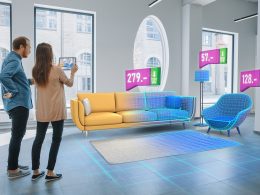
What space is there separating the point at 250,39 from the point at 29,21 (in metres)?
7.25

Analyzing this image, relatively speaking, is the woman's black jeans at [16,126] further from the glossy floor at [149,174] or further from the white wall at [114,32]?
the white wall at [114,32]

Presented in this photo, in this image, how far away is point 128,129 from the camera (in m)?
5.56

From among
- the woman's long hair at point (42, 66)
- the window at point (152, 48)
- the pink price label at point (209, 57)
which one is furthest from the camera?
the window at point (152, 48)

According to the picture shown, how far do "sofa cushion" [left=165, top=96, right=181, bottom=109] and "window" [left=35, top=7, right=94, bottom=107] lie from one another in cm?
201

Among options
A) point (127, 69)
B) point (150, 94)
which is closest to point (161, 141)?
point (150, 94)

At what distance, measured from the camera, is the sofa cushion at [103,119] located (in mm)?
4660

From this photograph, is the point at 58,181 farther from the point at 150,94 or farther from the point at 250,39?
the point at 250,39

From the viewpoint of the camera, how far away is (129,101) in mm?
5621

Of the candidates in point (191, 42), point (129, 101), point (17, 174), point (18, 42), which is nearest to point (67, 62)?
point (18, 42)

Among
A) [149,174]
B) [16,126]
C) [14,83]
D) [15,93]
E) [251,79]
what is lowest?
[149,174]

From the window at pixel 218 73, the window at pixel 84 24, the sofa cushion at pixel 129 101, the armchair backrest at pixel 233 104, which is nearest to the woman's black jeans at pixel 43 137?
the sofa cushion at pixel 129 101

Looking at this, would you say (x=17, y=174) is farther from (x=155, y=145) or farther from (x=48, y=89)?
(x=155, y=145)

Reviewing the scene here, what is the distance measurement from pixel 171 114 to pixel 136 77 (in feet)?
5.25

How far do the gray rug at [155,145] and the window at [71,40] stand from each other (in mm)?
2373
